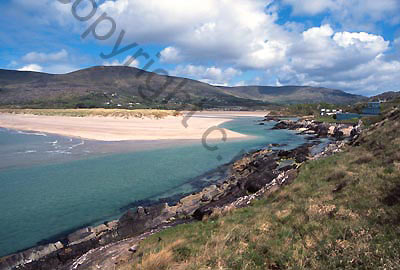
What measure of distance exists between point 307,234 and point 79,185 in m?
16.9

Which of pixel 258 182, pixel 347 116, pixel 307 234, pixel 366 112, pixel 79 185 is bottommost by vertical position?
pixel 79 185

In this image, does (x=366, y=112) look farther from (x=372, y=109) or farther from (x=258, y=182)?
(x=258, y=182)

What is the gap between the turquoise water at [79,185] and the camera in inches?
516

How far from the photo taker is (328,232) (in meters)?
6.23

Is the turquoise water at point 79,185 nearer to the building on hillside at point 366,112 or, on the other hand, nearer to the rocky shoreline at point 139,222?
the rocky shoreline at point 139,222

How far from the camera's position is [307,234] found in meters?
6.39

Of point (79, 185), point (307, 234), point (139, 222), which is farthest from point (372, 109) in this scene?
point (307, 234)

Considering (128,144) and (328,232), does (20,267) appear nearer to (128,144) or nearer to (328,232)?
(328,232)

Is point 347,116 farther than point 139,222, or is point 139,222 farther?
point 347,116

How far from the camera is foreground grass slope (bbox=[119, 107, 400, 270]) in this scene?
17.2 ft

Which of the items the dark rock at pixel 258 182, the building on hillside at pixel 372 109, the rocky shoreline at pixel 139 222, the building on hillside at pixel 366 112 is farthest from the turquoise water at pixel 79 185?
the building on hillside at pixel 372 109

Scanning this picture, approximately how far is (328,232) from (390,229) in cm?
128

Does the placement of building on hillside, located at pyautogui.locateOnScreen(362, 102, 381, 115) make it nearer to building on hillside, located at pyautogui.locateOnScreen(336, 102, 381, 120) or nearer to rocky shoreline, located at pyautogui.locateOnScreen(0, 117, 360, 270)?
building on hillside, located at pyautogui.locateOnScreen(336, 102, 381, 120)

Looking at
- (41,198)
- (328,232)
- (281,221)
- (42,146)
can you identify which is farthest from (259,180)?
(42,146)
